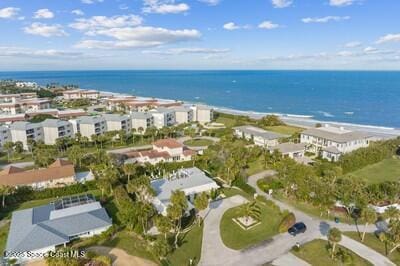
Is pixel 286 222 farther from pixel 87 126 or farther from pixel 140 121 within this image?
pixel 140 121

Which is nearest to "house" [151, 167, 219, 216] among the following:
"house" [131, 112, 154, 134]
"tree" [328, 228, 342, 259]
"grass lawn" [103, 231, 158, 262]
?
"grass lawn" [103, 231, 158, 262]

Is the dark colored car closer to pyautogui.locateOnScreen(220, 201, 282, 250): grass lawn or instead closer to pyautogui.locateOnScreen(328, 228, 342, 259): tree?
pyautogui.locateOnScreen(220, 201, 282, 250): grass lawn

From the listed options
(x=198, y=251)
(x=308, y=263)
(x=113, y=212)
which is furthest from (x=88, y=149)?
(x=308, y=263)

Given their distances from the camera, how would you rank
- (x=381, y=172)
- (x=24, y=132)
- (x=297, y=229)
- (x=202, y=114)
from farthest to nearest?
1. (x=202, y=114)
2. (x=24, y=132)
3. (x=381, y=172)
4. (x=297, y=229)

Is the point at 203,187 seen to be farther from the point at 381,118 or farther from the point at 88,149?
the point at 381,118

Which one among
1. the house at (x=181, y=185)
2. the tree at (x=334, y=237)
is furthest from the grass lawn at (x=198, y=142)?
the tree at (x=334, y=237)

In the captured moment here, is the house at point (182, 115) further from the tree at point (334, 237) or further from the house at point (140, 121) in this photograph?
the tree at point (334, 237)

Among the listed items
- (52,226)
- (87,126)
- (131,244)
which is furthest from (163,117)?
(131,244)
